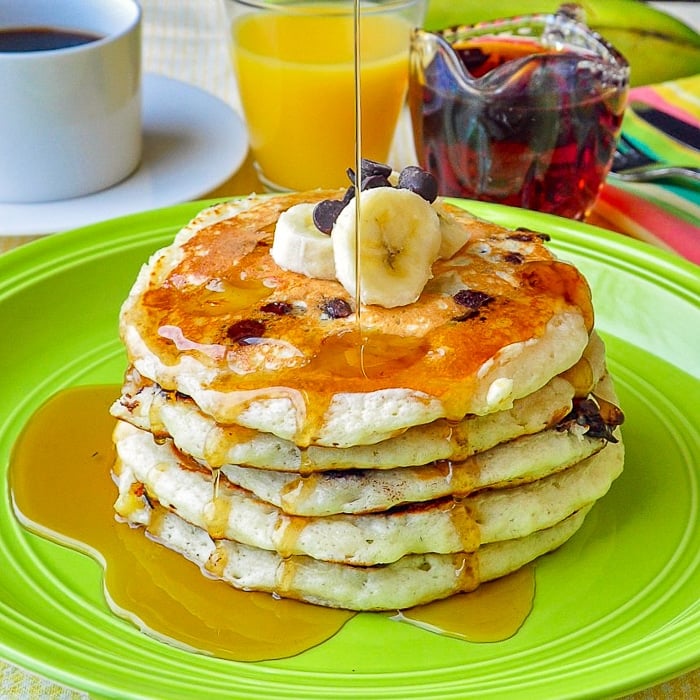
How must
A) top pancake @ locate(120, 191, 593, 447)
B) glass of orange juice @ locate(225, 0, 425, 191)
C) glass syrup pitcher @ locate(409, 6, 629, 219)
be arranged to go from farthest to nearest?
glass of orange juice @ locate(225, 0, 425, 191), glass syrup pitcher @ locate(409, 6, 629, 219), top pancake @ locate(120, 191, 593, 447)

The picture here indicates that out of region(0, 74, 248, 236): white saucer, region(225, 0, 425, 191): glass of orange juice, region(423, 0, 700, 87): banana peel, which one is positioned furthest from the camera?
region(423, 0, 700, 87): banana peel

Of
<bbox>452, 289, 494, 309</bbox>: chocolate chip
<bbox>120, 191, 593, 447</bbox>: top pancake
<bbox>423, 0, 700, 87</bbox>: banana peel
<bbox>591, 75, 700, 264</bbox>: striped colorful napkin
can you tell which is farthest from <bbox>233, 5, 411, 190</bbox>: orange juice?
<bbox>452, 289, 494, 309</bbox>: chocolate chip

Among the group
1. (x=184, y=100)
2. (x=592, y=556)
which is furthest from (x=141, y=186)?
(x=592, y=556)

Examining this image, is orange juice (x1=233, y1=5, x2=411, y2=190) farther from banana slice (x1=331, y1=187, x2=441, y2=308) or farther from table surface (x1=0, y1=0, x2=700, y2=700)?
banana slice (x1=331, y1=187, x2=441, y2=308)

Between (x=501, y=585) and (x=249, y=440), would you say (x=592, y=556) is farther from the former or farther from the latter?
(x=249, y=440)

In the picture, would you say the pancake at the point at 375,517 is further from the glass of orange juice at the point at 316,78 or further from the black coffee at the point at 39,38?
the black coffee at the point at 39,38

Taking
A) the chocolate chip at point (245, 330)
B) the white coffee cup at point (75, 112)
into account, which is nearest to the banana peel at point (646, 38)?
the white coffee cup at point (75, 112)
